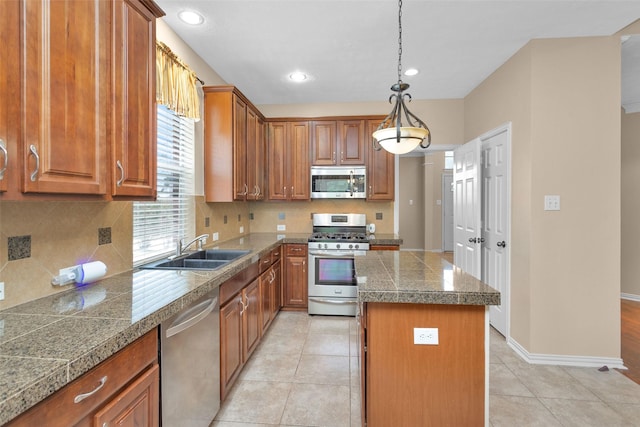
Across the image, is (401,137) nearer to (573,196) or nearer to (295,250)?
(573,196)

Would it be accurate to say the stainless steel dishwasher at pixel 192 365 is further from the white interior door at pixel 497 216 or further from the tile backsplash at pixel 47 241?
the white interior door at pixel 497 216

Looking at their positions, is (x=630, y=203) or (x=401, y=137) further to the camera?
(x=630, y=203)

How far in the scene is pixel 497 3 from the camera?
2.14 m

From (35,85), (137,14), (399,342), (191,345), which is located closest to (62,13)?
(35,85)

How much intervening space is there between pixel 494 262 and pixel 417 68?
2222 mm

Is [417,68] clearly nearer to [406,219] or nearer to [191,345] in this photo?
[191,345]

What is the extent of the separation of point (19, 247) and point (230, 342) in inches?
49.3

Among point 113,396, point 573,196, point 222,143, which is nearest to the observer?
point 113,396

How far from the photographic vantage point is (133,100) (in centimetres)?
146

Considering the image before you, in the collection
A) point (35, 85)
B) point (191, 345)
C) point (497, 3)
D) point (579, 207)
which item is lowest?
point (191, 345)

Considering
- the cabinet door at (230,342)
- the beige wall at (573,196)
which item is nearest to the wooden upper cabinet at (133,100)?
the cabinet door at (230,342)

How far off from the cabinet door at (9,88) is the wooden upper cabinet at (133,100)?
0.39 m

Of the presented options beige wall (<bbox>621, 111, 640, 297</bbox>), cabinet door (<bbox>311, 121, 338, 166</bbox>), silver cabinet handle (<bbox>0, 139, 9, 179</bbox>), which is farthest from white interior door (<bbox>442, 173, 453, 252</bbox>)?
silver cabinet handle (<bbox>0, 139, 9, 179</bbox>)

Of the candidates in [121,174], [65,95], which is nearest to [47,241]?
[121,174]
